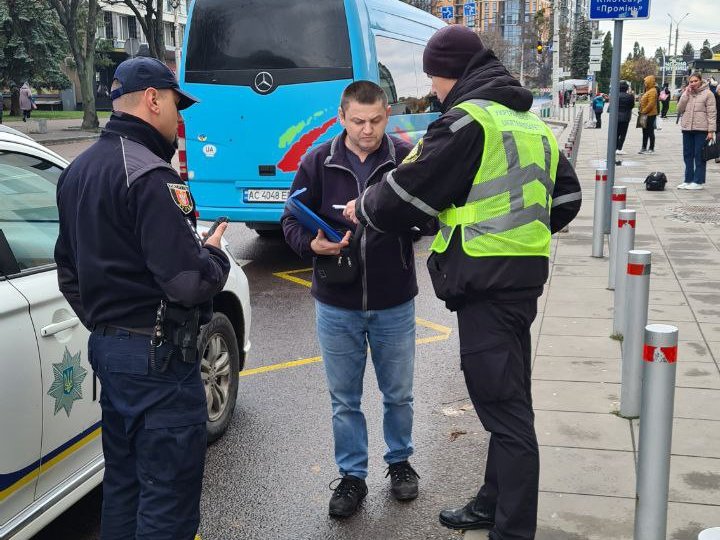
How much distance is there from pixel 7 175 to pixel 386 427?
2.02m

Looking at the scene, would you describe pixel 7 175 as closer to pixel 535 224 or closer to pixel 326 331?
pixel 326 331

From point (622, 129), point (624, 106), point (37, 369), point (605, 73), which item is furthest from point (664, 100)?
point (605, 73)

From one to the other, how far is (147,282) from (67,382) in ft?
2.79

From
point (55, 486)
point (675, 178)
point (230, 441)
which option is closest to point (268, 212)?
point (230, 441)

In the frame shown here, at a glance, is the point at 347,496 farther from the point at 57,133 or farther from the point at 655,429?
the point at 57,133

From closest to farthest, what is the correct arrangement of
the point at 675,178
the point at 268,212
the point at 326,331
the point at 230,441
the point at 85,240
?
the point at 85,240
the point at 326,331
the point at 230,441
the point at 268,212
the point at 675,178

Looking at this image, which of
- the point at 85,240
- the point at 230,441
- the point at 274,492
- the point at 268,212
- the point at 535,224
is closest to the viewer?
the point at 85,240

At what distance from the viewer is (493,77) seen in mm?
3020

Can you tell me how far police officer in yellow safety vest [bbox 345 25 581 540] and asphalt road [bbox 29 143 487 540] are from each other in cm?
76

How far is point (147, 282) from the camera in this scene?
2699 millimetres

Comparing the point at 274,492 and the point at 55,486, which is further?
the point at 274,492

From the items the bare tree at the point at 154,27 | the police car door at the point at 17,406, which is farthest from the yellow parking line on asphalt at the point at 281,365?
the bare tree at the point at 154,27

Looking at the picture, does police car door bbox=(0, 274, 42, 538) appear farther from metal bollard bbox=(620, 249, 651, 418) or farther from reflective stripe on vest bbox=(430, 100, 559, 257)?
metal bollard bbox=(620, 249, 651, 418)

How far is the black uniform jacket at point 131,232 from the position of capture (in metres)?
2.58
